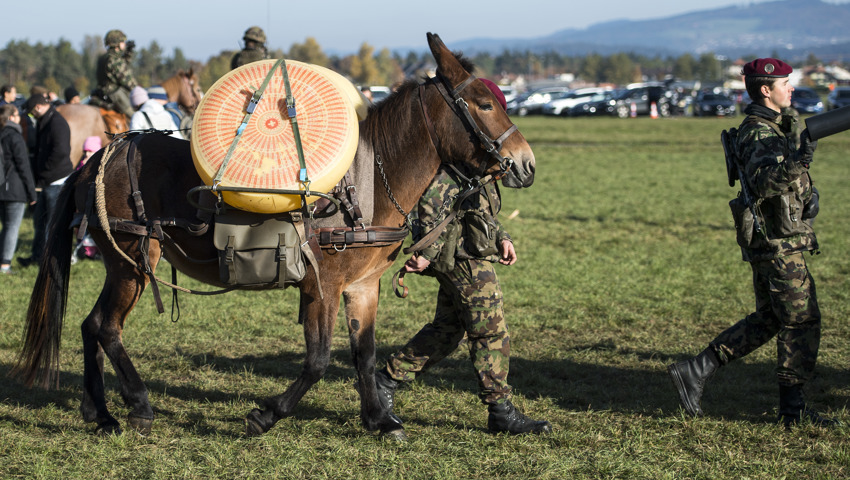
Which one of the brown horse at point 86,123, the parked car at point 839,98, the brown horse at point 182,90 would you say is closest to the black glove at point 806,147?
the brown horse at point 182,90

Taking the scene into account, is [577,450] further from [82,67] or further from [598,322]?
[82,67]

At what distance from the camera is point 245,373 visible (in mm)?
5867

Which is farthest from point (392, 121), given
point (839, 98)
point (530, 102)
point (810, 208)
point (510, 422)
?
point (530, 102)

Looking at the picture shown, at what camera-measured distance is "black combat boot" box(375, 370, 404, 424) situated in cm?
492

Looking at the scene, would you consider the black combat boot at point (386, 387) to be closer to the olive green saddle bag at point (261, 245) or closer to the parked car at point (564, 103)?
the olive green saddle bag at point (261, 245)

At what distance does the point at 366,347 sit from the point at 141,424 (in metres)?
1.41

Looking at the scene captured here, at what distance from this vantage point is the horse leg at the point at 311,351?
4328 millimetres

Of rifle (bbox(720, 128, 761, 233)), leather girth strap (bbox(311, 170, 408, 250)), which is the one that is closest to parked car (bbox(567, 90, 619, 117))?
rifle (bbox(720, 128, 761, 233))

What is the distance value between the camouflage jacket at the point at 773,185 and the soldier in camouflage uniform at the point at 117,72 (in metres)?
8.46

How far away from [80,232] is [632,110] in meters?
39.8

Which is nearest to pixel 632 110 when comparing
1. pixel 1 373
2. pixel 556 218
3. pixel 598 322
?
pixel 556 218

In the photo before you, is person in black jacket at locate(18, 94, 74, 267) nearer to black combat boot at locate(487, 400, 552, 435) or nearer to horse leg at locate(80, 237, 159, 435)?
horse leg at locate(80, 237, 159, 435)

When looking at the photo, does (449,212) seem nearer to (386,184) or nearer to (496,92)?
(386,184)

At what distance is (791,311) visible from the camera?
4609mm
